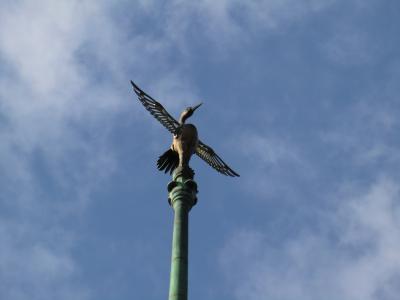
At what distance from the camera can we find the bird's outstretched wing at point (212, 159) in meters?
31.4

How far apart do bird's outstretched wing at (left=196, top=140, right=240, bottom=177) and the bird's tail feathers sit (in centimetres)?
276

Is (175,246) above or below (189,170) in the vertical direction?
below

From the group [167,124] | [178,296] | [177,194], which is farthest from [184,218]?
[167,124]

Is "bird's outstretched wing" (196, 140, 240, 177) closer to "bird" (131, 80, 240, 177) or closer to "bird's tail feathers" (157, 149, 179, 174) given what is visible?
"bird" (131, 80, 240, 177)

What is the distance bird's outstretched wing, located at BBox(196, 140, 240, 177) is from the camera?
31.4 meters

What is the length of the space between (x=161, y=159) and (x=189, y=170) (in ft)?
5.89

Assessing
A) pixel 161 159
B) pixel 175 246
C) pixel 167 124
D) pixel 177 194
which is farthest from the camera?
pixel 167 124

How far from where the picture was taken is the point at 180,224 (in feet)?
Result: 80.9

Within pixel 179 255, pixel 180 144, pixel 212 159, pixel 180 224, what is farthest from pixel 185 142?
pixel 179 255

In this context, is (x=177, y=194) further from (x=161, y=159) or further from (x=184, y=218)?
(x=161, y=159)

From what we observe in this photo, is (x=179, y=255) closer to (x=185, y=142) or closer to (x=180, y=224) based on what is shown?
(x=180, y=224)

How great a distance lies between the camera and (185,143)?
28.5 metres

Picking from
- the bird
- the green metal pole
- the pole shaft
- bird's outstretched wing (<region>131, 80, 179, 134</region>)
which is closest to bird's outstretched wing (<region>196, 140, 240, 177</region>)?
the bird

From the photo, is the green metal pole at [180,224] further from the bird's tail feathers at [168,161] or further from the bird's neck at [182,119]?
the bird's neck at [182,119]
